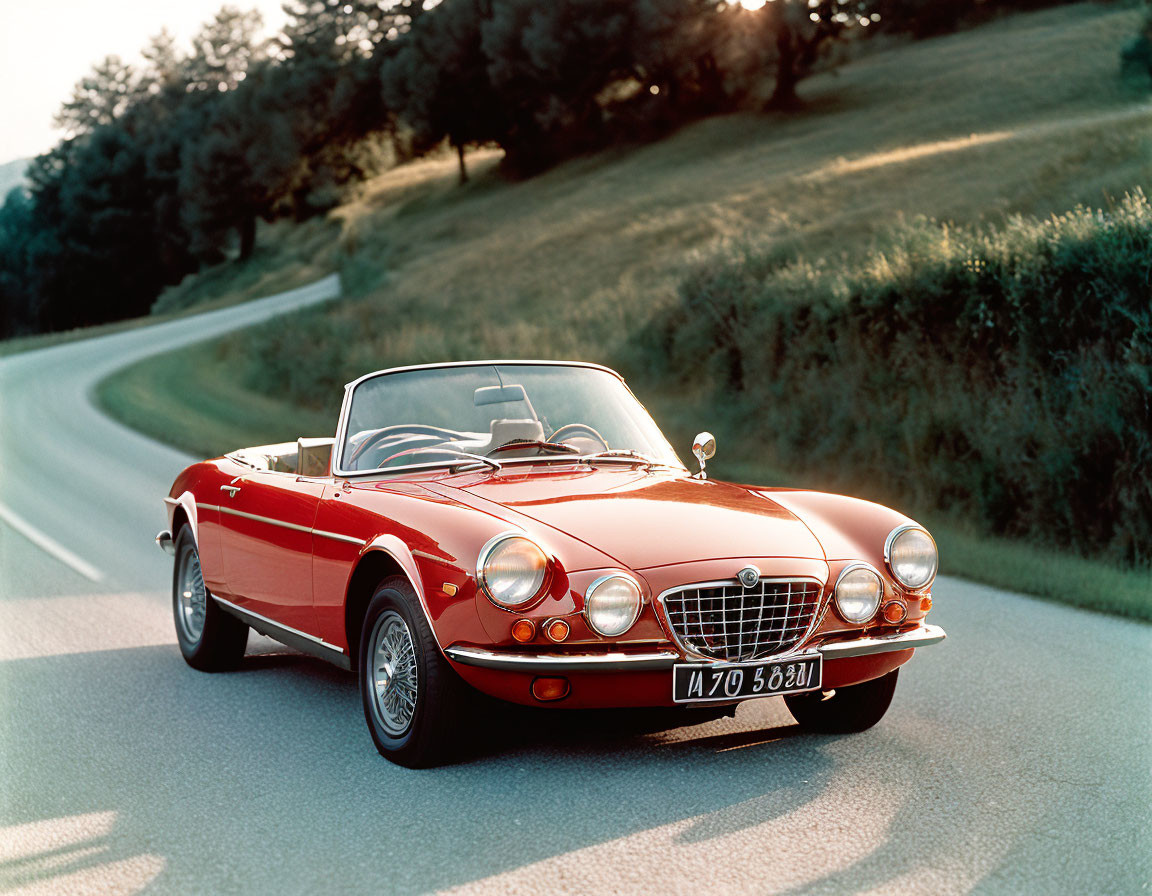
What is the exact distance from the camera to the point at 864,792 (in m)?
4.43

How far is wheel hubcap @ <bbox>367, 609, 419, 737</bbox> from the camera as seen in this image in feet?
15.8

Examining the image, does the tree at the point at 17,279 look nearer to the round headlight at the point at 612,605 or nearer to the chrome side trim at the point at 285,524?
the chrome side trim at the point at 285,524

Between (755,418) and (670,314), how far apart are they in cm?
438

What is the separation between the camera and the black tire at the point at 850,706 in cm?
514

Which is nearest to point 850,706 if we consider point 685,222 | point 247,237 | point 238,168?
point 685,222

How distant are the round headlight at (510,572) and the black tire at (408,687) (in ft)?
1.14

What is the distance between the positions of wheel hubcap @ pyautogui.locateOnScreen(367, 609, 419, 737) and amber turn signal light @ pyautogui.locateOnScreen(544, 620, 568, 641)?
1.95ft

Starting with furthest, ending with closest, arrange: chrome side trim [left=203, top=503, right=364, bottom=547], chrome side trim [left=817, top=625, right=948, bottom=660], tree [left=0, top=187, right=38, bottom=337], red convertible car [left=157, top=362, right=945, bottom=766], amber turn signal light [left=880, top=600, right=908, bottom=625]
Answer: tree [left=0, top=187, right=38, bottom=337] → chrome side trim [left=203, top=503, right=364, bottom=547] → amber turn signal light [left=880, top=600, right=908, bottom=625] → chrome side trim [left=817, top=625, right=948, bottom=660] → red convertible car [left=157, top=362, right=945, bottom=766]

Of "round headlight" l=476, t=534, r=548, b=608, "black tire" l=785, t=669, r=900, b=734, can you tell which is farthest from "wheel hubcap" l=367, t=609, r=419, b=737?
"black tire" l=785, t=669, r=900, b=734

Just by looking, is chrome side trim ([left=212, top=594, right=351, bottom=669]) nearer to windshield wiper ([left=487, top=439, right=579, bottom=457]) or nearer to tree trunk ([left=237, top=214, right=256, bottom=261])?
windshield wiper ([left=487, top=439, right=579, bottom=457])

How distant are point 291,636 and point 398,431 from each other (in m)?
1.07

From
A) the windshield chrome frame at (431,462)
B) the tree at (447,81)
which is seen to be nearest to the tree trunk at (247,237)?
the tree at (447,81)

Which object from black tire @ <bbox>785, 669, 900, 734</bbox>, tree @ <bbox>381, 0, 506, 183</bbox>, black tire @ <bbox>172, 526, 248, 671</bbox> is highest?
tree @ <bbox>381, 0, 506, 183</bbox>

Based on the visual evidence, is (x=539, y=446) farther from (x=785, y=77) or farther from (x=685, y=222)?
(x=785, y=77)
